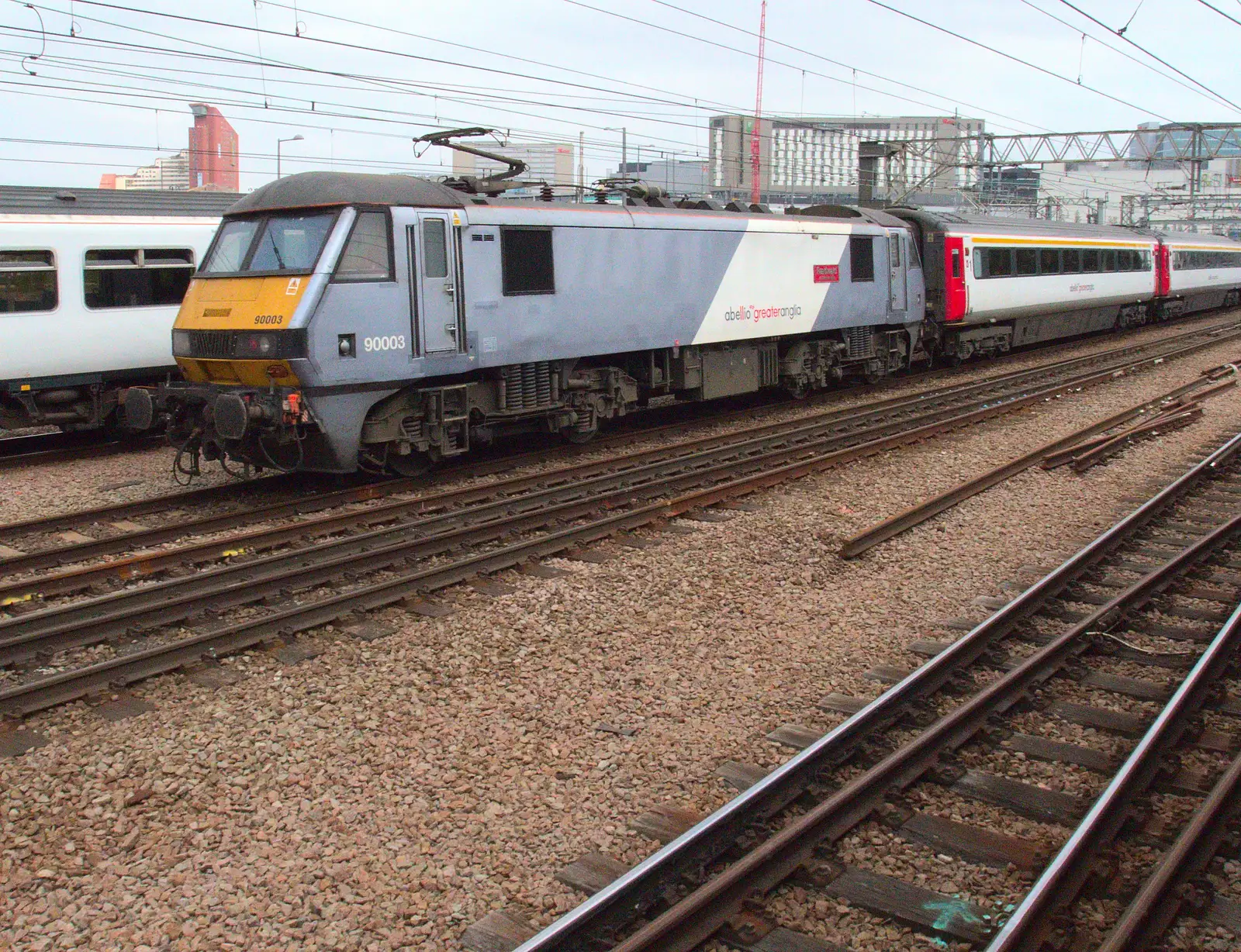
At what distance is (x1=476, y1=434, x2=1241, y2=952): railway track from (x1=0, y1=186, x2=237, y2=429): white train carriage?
11.3 metres

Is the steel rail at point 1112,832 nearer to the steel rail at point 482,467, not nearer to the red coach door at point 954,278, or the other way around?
the steel rail at point 482,467

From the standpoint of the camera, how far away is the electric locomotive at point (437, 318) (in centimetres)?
985

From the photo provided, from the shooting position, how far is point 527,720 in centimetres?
593

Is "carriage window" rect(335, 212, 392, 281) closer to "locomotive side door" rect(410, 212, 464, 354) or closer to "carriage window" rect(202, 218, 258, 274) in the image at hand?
"locomotive side door" rect(410, 212, 464, 354)

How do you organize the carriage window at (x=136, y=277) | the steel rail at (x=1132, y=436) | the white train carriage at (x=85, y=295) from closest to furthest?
the steel rail at (x=1132, y=436) → the white train carriage at (x=85, y=295) → the carriage window at (x=136, y=277)

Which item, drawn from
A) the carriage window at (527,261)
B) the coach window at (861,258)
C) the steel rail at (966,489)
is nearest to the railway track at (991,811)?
the steel rail at (966,489)

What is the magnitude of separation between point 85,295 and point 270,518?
5.88 metres

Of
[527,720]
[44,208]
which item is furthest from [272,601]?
[44,208]

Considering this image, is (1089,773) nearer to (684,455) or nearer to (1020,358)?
(684,455)

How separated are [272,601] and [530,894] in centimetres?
390

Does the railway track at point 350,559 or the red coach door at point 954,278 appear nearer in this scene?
the railway track at point 350,559

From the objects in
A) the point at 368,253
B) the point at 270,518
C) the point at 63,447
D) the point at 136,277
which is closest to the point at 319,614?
the point at 270,518

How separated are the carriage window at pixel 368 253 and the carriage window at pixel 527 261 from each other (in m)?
1.42

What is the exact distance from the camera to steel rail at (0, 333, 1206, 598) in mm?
7965
